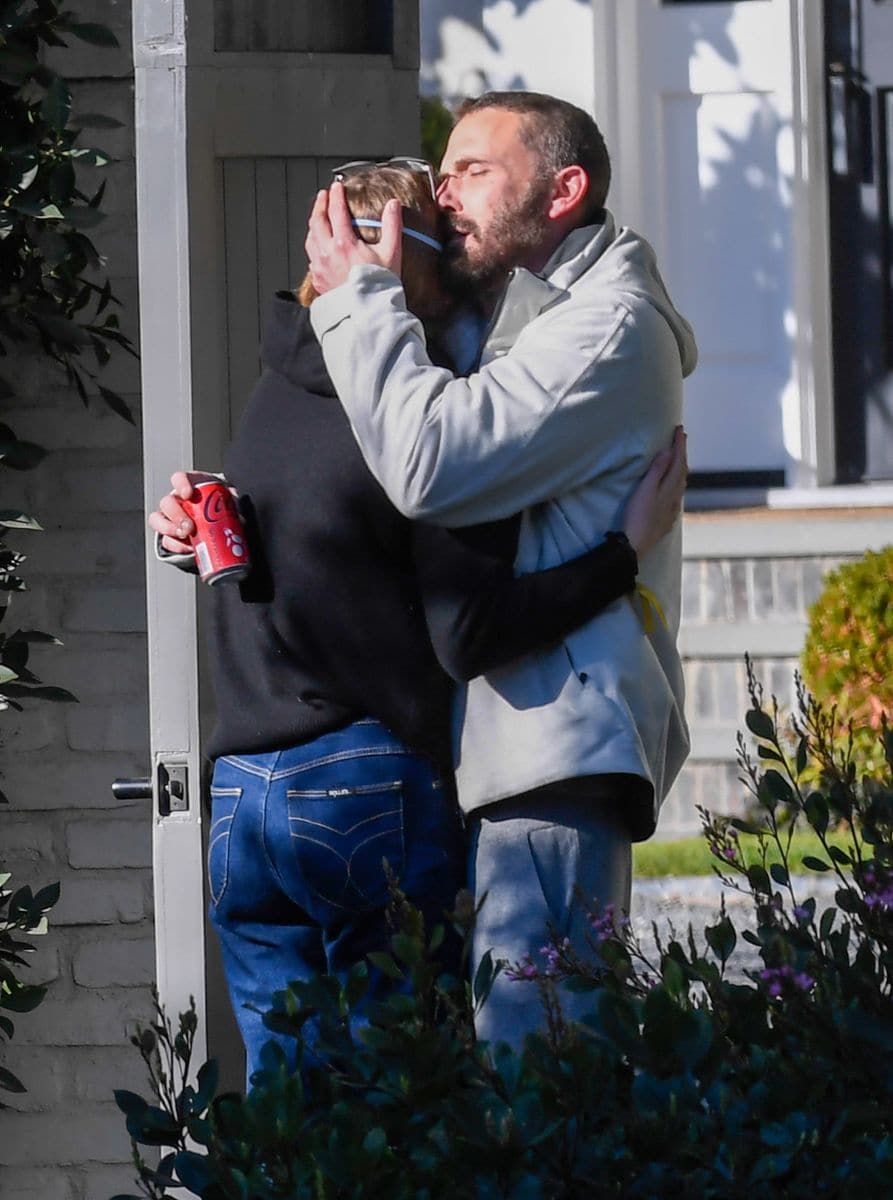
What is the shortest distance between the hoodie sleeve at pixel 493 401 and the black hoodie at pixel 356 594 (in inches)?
2.7

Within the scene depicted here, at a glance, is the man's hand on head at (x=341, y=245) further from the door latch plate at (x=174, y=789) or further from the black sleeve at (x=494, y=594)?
the door latch plate at (x=174, y=789)

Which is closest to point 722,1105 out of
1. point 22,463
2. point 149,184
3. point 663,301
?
point 663,301

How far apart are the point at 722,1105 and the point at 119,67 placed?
2386 mm

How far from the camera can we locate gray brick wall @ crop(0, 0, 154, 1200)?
335 cm

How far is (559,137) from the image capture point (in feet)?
8.10

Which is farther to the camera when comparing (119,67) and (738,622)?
(738,622)

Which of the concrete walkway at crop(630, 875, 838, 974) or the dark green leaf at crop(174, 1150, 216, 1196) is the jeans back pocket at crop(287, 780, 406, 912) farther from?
the concrete walkway at crop(630, 875, 838, 974)

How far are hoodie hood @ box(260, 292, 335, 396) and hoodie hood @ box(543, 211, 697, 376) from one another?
32 cm

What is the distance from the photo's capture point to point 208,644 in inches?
102

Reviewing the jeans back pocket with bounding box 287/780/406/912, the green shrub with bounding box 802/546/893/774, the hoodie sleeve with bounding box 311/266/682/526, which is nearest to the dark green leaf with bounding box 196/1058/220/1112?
the jeans back pocket with bounding box 287/780/406/912

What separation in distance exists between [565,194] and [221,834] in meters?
0.95

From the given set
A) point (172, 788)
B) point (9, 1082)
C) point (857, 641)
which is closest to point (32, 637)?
point (172, 788)

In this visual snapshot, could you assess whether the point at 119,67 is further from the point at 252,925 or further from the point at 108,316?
the point at 252,925

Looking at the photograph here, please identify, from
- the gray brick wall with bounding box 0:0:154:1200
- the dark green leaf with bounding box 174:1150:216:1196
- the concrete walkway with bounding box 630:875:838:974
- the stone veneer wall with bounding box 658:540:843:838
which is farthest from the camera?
the stone veneer wall with bounding box 658:540:843:838
